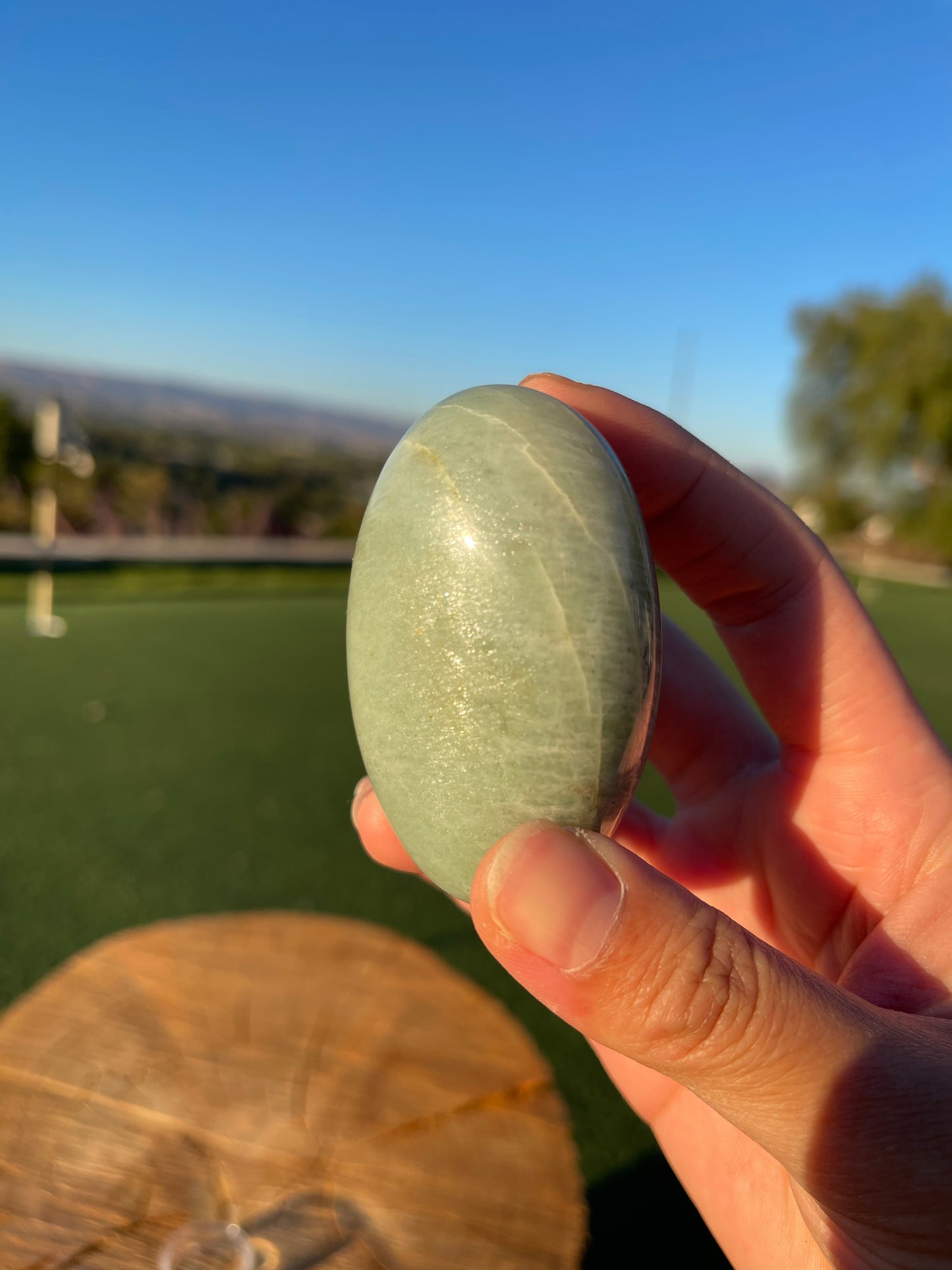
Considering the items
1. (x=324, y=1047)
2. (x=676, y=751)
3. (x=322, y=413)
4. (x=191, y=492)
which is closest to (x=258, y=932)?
(x=324, y=1047)

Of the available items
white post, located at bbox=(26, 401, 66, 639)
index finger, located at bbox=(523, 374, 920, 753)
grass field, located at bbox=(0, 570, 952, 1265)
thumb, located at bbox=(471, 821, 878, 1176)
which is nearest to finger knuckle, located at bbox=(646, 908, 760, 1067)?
thumb, located at bbox=(471, 821, 878, 1176)

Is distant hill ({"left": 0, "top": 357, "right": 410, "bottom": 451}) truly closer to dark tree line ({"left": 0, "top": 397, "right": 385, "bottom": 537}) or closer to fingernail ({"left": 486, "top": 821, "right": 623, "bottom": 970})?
dark tree line ({"left": 0, "top": 397, "right": 385, "bottom": 537})

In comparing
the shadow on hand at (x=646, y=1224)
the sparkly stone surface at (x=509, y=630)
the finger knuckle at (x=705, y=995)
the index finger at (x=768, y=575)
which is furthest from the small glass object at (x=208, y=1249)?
the index finger at (x=768, y=575)

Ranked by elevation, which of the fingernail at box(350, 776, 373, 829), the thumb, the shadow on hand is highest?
the thumb

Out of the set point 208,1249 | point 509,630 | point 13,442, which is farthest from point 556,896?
point 13,442

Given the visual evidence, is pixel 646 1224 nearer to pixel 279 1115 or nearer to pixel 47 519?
pixel 279 1115
